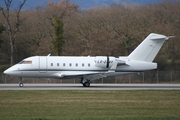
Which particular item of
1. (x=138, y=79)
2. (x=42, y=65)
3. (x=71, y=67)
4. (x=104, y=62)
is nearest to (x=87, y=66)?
(x=71, y=67)

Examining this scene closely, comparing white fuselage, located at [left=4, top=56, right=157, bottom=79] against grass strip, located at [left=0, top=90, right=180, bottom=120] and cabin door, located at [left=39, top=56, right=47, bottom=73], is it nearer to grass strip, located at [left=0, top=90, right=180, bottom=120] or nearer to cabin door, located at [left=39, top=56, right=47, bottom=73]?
cabin door, located at [left=39, top=56, right=47, bottom=73]

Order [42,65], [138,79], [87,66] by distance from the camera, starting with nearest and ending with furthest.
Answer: [42,65] → [87,66] → [138,79]

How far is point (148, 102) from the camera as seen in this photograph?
2695cm

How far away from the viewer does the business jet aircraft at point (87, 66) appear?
42.5 m

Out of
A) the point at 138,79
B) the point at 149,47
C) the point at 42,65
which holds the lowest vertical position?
the point at 138,79

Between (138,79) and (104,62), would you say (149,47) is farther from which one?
(138,79)

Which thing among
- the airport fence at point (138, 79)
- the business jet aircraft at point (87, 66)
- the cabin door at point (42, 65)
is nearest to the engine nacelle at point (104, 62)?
the business jet aircraft at point (87, 66)

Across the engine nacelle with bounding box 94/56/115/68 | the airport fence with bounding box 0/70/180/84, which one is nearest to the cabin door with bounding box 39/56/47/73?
the engine nacelle with bounding box 94/56/115/68

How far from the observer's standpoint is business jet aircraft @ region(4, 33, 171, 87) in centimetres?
4250

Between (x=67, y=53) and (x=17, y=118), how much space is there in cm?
4971

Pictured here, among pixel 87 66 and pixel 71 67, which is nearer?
pixel 71 67

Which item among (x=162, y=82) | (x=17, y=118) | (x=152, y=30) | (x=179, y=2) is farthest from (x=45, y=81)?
(x=179, y=2)

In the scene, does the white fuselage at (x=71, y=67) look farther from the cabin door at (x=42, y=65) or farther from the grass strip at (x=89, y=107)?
the grass strip at (x=89, y=107)

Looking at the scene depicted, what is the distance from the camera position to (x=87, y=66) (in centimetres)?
4316
